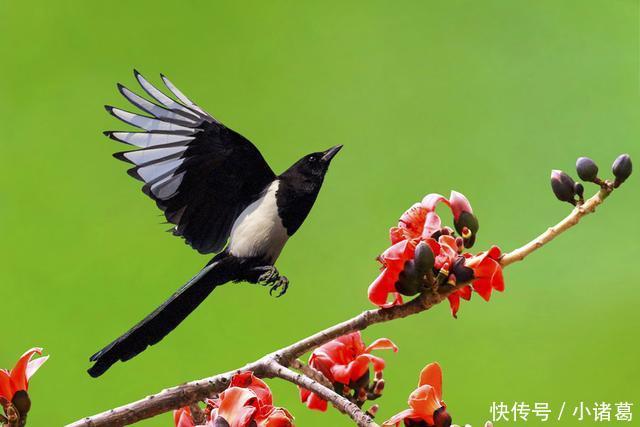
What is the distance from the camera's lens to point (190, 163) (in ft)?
3.93

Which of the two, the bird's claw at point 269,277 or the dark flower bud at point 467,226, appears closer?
the dark flower bud at point 467,226

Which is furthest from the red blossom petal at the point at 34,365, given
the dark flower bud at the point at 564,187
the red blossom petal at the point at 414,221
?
the dark flower bud at the point at 564,187

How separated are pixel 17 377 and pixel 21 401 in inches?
1.1

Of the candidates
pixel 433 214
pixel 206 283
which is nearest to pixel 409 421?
pixel 433 214

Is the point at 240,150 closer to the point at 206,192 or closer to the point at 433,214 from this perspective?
the point at 206,192

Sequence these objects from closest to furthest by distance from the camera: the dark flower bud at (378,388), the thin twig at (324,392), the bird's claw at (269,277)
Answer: the thin twig at (324,392)
the dark flower bud at (378,388)
the bird's claw at (269,277)

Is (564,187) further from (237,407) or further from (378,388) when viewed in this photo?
(237,407)

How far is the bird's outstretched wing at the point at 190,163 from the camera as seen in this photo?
1.16 meters

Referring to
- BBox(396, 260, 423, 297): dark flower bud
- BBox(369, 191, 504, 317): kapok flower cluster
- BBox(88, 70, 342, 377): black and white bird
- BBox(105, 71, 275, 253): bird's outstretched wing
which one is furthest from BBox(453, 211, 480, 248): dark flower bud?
BBox(105, 71, 275, 253): bird's outstretched wing

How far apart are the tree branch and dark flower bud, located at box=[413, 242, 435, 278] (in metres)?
0.03

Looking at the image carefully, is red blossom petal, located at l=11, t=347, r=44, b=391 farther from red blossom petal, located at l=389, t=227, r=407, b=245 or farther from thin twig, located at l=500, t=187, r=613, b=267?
thin twig, located at l=500, t=187, r=613, b=267

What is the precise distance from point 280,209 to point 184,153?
174mm

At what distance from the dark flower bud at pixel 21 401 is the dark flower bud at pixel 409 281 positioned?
0.43 metres

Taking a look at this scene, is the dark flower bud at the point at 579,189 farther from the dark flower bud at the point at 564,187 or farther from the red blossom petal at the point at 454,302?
the red blossom petal at the point at 454,302
